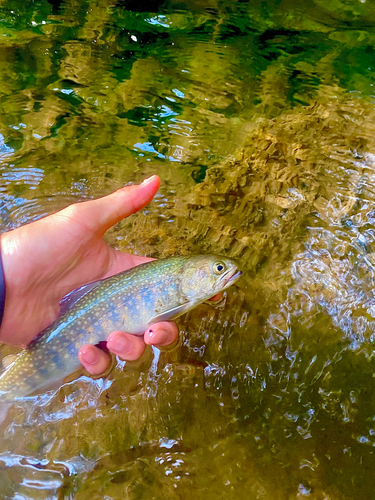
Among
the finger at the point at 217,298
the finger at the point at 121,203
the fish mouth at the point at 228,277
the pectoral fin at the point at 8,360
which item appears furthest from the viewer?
the finger at the point at 217,298

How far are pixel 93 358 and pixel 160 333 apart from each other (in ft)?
1.98

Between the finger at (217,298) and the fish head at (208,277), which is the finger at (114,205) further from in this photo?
the finger at (217,298)

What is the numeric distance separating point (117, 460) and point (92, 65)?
6.21 meters

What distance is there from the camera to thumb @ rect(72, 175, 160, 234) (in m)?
3.46

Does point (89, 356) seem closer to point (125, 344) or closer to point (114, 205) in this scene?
point (125, 344)

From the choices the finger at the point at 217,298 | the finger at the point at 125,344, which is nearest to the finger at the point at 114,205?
the finger at the point at 125,344

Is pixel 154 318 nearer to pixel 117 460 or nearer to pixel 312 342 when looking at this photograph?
pixel 117 460

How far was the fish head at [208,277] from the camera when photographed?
10.7 ft

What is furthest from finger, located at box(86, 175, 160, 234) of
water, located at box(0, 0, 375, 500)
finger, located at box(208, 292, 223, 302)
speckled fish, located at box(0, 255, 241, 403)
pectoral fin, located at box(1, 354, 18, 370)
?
pectoral fin, located at box(1, 354, 18, 370)

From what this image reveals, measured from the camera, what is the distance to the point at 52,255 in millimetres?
3586

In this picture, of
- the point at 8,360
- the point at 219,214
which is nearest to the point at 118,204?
the point at 219,214

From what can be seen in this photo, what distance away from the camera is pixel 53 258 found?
11.8ft

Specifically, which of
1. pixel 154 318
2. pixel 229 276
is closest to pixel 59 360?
pixel 154 318

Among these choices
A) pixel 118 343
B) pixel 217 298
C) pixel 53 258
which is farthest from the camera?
pixel 217 298
